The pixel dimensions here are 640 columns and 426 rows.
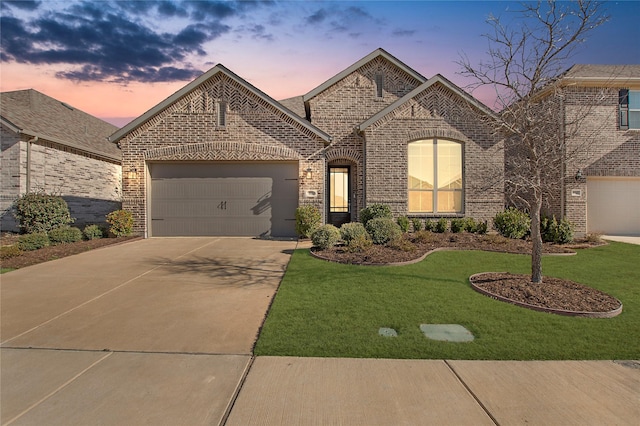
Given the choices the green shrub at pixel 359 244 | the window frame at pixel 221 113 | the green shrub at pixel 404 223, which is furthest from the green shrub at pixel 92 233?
the green shrub at pixel 404 223

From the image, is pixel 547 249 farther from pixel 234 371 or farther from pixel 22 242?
pixel 22 242

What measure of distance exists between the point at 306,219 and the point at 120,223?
265 inches

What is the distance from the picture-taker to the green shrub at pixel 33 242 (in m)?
9.78

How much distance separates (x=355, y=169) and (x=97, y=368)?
12.8 metres

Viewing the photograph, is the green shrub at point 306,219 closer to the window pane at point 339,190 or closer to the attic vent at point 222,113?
the window pane at point 339,190

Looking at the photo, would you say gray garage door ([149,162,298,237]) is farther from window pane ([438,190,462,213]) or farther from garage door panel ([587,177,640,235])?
garage door panel ([587,177,640,235])

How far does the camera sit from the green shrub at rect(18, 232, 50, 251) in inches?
385

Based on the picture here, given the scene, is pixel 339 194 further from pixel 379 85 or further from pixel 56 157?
pixel 56 157

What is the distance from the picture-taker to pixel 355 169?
1514 cm

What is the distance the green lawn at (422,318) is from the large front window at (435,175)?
5.90 meters

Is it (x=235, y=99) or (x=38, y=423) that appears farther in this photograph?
(x=235, y=99)

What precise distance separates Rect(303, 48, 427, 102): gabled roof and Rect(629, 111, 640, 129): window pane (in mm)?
8481

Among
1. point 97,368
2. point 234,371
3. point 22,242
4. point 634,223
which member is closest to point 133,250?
point 22,242

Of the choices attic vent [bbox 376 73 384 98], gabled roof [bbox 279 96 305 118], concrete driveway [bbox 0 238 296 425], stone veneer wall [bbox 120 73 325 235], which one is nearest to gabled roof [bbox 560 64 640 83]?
attic vent [bbox 376 73 384 98]
